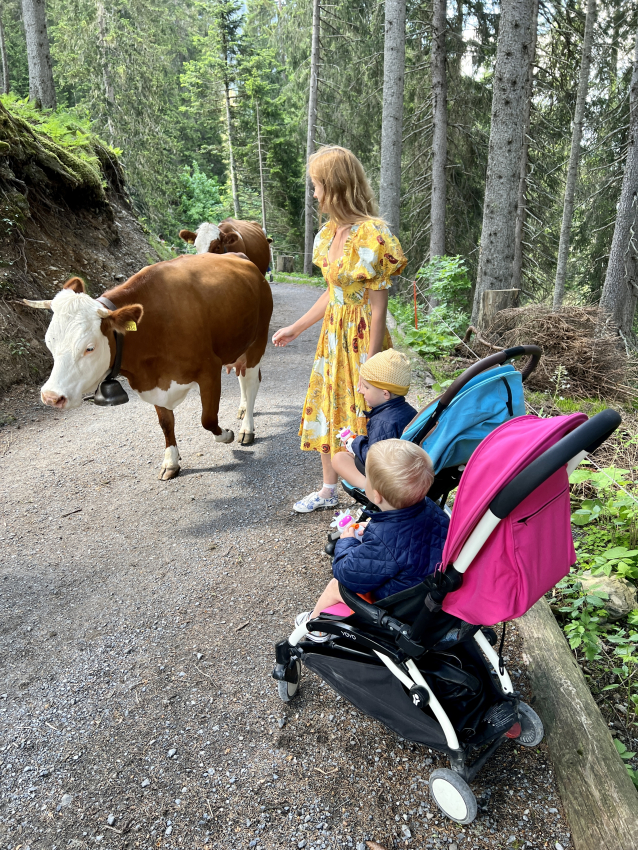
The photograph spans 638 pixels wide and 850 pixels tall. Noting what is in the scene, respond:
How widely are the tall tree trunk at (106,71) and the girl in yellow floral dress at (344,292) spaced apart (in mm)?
23742

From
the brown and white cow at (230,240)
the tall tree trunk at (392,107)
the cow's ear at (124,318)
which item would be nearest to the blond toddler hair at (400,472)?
the cow's ear at (124,318)

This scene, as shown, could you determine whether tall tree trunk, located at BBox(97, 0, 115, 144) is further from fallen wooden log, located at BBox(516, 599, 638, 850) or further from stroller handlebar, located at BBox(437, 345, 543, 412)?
fallen wooden log, located at BBox(516, 599, 638, 850)

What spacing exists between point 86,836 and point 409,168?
59.8 ft

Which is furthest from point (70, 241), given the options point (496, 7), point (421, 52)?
point (496, 7)

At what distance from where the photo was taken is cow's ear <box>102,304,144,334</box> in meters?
3.56

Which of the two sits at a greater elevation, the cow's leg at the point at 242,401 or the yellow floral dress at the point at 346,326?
the yellow floral dress at the point at 346,326

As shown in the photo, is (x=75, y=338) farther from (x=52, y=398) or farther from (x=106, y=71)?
(x=106, y=71)

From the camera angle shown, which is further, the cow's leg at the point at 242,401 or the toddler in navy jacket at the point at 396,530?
the cow's leg at the point at 242,401

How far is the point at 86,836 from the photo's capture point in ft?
6.65

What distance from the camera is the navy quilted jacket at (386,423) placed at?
2.74 meters

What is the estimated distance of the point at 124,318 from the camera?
360cm

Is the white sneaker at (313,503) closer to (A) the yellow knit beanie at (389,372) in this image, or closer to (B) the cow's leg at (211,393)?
(B) the cow's leg at (211,393)

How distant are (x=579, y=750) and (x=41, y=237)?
29.1 ft

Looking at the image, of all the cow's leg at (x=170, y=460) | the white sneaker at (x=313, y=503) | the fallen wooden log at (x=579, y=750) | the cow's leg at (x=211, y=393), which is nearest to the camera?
the fallen wooden log at (x=579, y=750)
